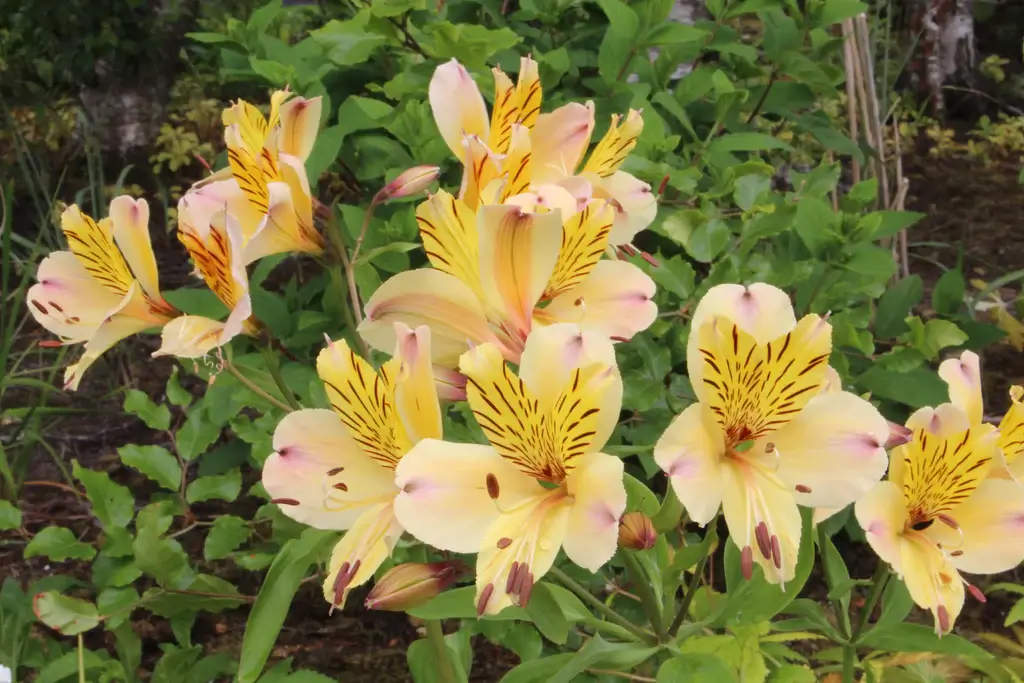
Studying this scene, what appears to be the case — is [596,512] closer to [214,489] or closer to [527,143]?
[527,143]

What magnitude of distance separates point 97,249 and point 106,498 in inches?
28.2

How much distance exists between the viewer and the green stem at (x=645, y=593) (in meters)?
0.68

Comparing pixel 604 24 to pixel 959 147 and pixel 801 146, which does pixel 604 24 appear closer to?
pixel 801 146

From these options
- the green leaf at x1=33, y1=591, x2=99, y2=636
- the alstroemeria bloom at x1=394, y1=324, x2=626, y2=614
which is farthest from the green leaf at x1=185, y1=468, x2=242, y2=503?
the alstroemeria bloom at x1=394, y1=324, x2=626, y2=614

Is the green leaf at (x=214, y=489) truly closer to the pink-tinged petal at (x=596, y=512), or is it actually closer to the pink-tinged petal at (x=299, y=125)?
the pink-tinged petal at (x=299, y=125)

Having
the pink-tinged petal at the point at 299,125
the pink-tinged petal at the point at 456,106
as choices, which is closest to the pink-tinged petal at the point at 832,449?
the pink-tinged petal at the point at 456,106

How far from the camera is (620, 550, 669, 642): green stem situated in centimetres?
68

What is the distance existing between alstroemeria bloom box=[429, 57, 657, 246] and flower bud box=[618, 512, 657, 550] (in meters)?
0.22

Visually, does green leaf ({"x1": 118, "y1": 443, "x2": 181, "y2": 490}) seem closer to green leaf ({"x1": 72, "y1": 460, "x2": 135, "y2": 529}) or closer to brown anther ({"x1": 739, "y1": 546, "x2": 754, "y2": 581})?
green leaf ({"x1": 72, "y1": 460, "x2": 135, "y2": 529})

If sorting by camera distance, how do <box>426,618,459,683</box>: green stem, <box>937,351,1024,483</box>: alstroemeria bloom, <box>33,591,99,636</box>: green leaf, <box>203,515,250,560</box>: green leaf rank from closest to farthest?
<box>937,351,1024,483</box>: alstroemeria bloom, <box>426,618,459,683</box>: green stem, <box>33,591,99,636</box>: green leaf, <box>203,515,250,560</box>: green leaf

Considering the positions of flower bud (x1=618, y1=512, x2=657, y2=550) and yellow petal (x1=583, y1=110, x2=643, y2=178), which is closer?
flower bud (x1=618, y1=512, x2=657, y2=550)

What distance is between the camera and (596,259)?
1.96 ft

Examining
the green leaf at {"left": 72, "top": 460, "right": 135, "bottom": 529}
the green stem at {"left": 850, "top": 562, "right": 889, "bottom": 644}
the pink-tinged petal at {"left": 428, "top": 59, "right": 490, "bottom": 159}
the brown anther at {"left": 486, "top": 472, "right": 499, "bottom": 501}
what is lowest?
the green leaf at {"left": 72, "top": 460, "right": 135, "bottom": 529}

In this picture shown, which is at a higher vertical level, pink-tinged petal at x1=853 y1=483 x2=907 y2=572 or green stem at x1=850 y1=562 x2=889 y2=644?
pink-tinged petal at x1=853 y1=483 x2=907 y2=572
